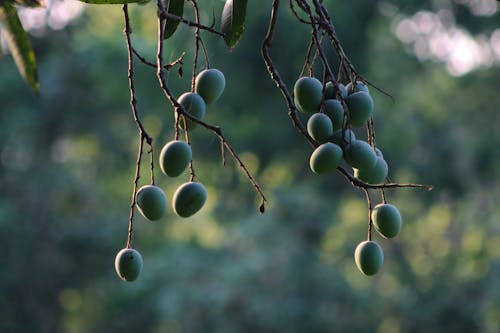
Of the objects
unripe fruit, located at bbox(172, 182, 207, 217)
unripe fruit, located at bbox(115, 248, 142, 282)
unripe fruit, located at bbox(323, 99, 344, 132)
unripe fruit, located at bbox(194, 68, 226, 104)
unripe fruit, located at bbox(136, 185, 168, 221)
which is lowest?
unripe fruit, located at bbox(115, 248, 142, 282)

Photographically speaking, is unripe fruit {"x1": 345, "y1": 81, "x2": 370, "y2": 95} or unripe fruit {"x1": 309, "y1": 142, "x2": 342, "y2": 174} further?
unripe fruit {"x1": 345, "y1": 81, "x2": 370, "y2": 95}

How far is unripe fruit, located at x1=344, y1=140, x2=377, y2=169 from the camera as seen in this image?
28.8 inches

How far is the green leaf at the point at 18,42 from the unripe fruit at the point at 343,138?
0.37 meters

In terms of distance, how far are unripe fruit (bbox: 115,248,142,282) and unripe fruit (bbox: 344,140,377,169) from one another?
24 cm

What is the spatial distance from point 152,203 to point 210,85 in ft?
0.43

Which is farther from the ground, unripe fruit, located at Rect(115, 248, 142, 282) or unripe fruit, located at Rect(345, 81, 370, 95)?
unripe fruit, located at Rect(345, 81, 370, 95)

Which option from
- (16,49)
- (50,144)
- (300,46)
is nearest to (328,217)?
(300,46)

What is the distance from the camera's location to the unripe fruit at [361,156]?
0.73 m

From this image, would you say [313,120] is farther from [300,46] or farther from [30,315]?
[30,315]

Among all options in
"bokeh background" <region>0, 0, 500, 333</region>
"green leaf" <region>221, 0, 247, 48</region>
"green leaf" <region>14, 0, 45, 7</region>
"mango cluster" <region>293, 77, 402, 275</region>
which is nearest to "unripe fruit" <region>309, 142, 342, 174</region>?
"mango cluster" <region>293, 77, 402, 275</region>

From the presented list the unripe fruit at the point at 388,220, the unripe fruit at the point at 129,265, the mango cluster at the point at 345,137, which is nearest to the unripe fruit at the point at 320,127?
the mango cluster at the point at 345,137

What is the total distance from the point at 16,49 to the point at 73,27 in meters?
6.78

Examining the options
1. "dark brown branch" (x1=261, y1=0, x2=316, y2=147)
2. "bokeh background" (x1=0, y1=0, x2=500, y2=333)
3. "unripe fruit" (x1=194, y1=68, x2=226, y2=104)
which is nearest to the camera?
"dark brown branch" (x1=261, y1=0, x2=316, y2=147)

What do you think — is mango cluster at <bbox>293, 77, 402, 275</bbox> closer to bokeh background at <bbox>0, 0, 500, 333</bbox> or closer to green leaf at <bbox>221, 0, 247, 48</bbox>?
green leaf at <bbox>221, 0, 247, 48</bbox>
